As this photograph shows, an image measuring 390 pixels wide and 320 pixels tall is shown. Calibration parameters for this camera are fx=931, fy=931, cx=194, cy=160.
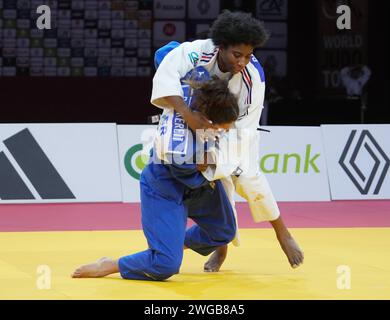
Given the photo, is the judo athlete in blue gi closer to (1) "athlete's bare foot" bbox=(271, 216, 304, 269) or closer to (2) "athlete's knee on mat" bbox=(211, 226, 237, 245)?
(2) "athlete's knee on mat" bbox=(211, 226, 237, 245)

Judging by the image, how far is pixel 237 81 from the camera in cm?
589

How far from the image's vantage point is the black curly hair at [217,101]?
5641 millimetres

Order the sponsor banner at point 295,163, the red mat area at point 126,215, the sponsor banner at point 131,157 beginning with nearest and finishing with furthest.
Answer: the red mat area at point 126,215, the sponsor banner at point 131,157, the sponsor banner at point 295,163

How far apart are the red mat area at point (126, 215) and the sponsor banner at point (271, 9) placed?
7472 mm

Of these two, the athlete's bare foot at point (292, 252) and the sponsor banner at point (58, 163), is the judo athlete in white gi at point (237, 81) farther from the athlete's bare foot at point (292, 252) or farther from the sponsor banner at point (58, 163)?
the sponsor banner at point (58, 163)

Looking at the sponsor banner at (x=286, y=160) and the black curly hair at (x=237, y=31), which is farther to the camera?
the sponsor banner at (x=286, y=160)

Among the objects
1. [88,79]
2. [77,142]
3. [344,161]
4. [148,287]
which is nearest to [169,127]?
[148,287]

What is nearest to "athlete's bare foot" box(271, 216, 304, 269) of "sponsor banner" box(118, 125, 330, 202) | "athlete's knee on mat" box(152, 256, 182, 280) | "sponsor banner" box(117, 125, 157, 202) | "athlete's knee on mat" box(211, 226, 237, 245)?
"athlete's knee on mat" box(211, 226, 237, 245)

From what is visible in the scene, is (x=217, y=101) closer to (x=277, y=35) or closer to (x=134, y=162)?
(x=134, y=162)

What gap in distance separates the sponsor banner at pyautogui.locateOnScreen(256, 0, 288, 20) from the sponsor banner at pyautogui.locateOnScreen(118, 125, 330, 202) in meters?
6.96

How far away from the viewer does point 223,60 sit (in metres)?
5.77

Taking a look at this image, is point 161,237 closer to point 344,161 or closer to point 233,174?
point 233,174

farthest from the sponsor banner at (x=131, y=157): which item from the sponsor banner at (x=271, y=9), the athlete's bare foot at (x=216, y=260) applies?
the sponsor banner at (x=271, y=9)

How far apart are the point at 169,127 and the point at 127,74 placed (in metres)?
12.1
